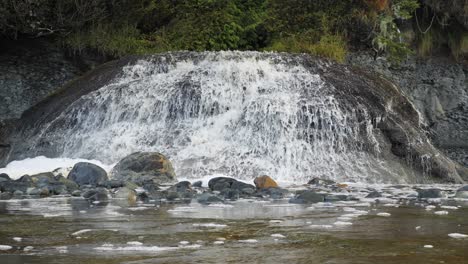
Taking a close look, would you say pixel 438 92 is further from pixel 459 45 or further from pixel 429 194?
pixel 429 194

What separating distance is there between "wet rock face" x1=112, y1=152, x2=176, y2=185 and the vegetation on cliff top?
25.0 ft

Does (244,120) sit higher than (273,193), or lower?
higher

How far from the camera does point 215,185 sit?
9.18m

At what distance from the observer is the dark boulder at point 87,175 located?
9812 mm

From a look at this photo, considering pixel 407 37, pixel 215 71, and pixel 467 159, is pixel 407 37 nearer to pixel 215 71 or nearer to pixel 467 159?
pixel 467 159

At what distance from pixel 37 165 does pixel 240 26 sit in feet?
33.6

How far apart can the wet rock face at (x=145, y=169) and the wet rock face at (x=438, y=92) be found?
9846 millimetres

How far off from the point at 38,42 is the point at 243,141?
8.16 metres

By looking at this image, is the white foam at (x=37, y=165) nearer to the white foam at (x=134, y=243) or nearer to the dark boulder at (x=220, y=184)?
the dark boulder at (x=220, y=184)

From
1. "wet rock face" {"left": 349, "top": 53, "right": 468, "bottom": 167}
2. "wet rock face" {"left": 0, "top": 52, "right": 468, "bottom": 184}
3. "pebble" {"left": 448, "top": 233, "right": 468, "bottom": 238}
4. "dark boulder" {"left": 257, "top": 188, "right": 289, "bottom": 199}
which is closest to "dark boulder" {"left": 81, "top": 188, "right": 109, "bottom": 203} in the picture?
"dark boulder" {"left": 257, "top": 188, "right": 289, "bottom": 199}

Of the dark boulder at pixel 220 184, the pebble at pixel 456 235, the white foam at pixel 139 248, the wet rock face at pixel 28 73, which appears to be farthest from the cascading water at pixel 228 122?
the white foam at pixel 139 248

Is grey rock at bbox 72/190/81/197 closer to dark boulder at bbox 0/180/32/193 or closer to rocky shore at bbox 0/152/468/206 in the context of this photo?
rocky shore at bbox 0/152/468/206

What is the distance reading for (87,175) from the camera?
9930 millimetres


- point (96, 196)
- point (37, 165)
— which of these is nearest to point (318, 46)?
point (37, 165)
